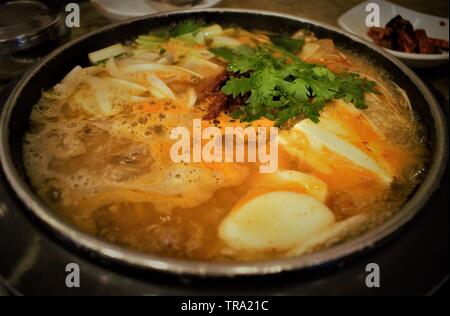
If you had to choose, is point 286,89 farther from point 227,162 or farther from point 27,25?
point 27,25

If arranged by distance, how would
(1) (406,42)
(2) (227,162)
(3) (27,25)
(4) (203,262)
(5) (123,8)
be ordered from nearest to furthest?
1. (4) (203,262)
2. (2) (227,162)
3. (3) (27,25)
4. (1) (406,42)
5. (5) (123,8)

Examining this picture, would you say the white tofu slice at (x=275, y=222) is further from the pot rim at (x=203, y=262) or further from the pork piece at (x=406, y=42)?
the pork piece at (x=406, y=42)

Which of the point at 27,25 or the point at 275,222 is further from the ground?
the point at 27,25

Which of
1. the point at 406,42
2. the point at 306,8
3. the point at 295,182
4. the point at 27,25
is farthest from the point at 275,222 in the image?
the point at 306,8

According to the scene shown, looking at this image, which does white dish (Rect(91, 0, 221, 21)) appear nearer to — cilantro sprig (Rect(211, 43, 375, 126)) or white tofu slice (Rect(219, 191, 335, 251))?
cilantro sprig (Rect(211, 43, 375, 126))

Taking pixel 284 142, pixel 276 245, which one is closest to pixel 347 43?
pixel 284 142

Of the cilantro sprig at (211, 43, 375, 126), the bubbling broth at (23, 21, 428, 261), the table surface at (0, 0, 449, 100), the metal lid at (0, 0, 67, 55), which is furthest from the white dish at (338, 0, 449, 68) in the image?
the metal lid at (0, 0, 67, 55)
